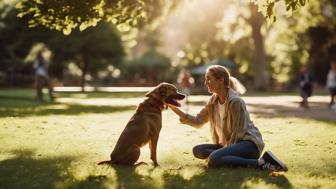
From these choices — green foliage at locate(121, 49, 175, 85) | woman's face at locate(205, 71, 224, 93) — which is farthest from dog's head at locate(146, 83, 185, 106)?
green foliage at locate(121, 49, 175, 85)

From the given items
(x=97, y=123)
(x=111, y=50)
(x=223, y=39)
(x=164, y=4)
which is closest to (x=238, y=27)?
(x=223, y=39)

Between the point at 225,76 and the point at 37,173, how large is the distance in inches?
114

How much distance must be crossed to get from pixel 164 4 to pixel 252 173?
21.4 m

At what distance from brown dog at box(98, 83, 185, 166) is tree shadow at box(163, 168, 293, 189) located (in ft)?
2.00

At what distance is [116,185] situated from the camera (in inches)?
269

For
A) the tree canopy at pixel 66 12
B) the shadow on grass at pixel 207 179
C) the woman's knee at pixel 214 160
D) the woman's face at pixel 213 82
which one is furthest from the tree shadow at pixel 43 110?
the shadow on grass at pixel 207 179

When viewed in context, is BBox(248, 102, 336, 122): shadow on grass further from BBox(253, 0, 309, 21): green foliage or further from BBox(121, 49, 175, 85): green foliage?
BBox(121, 49, 175, 85): green foliage

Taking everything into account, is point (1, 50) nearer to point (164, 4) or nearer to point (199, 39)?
point (199, 39)

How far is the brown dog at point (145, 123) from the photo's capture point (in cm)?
786

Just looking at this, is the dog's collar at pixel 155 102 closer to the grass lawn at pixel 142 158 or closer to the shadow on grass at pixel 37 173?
the grass lawn at pixel 142 158

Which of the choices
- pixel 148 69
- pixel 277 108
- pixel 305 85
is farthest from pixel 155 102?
pixel 148 69

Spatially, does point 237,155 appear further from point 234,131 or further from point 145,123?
point 145,123

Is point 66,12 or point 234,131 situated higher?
point 66,12

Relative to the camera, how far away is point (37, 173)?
7.77m
